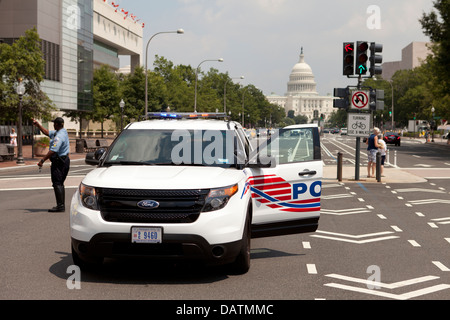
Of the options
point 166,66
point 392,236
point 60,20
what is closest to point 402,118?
point 166,66

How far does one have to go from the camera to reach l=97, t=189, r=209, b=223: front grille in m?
6.18

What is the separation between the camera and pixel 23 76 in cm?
3431

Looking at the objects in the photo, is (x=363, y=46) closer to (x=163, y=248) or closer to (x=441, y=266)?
(x=441, y=266)

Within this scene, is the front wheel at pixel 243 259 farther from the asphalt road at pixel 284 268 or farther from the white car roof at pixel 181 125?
the white car roof at pixel 181 125

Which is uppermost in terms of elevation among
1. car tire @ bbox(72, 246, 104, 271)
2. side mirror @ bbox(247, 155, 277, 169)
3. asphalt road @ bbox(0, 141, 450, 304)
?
side mirror @ bbox(247, 155, 277, 169)

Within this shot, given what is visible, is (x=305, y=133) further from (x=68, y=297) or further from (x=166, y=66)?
(x=166, y=66)

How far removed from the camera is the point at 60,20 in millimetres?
62656

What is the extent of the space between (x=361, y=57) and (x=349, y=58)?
0.36 metres

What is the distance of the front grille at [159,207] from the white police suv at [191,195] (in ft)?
0.03

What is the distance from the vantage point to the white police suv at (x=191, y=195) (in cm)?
618

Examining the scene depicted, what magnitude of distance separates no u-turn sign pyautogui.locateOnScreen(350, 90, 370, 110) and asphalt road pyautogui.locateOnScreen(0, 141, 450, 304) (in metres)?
7.34

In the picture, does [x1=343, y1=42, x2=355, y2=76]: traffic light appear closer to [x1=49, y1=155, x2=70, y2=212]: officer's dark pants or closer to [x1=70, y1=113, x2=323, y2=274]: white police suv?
[x1=49, y1=155, x2=70, y2=212]: officer's dark pants

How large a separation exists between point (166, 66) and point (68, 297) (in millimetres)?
72113

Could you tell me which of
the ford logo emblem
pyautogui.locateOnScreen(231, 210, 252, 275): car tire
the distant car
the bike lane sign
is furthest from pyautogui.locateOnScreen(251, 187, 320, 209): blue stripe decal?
the distant car
